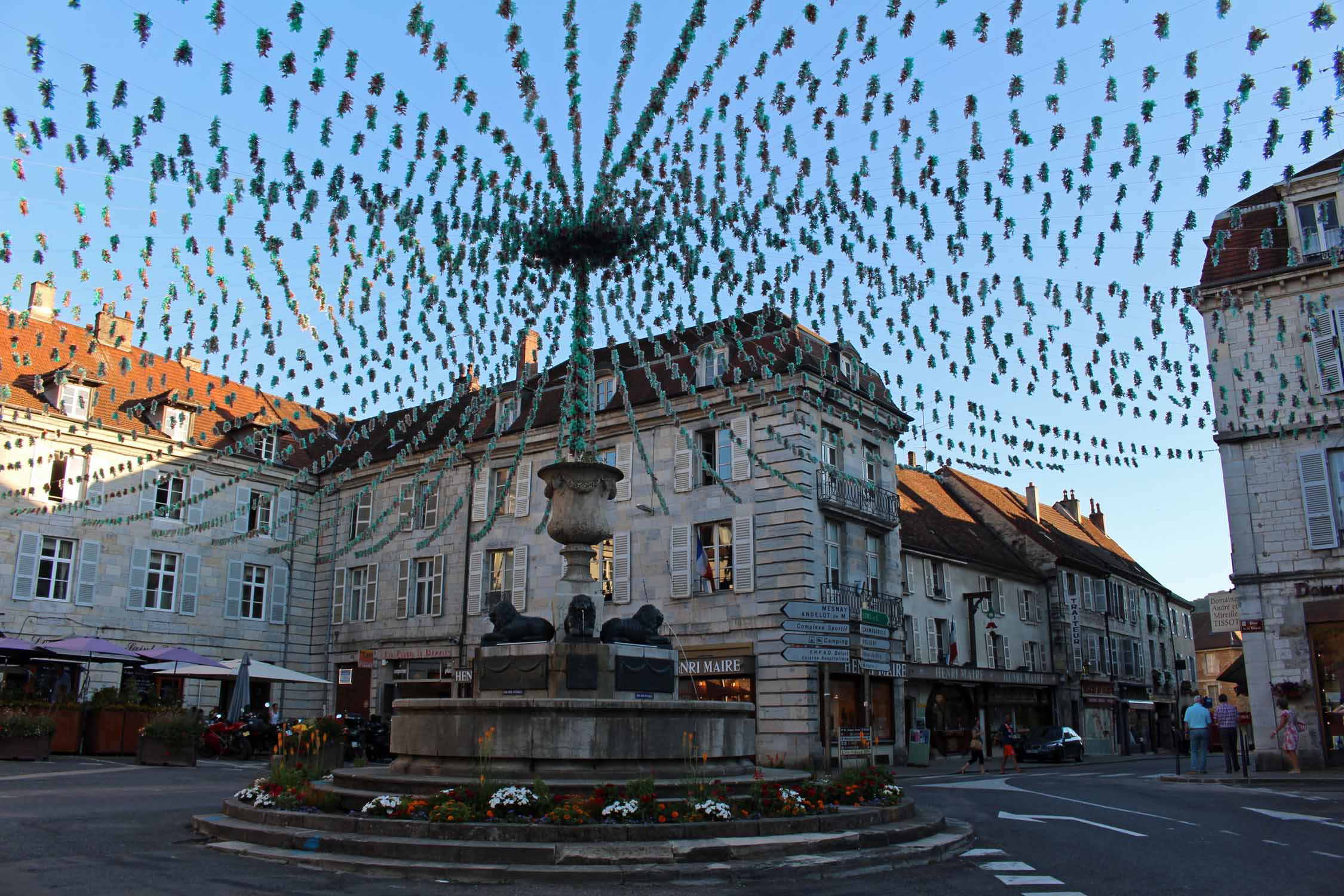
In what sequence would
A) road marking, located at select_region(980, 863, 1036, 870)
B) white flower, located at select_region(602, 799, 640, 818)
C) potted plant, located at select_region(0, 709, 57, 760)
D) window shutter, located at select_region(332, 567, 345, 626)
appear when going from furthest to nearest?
window shutter, located at select_region(332, 567, 345, 626) → potted plant, located at select_region(0, 709, 57, 760) → white flower, located at select_region(602, 799, 640, 818) → road marking, located at select_region(980, 863, 1036, 870)

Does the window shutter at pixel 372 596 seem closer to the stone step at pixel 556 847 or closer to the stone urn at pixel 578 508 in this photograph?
the stone urn at pixel 578 508

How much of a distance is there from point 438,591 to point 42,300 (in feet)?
51.5

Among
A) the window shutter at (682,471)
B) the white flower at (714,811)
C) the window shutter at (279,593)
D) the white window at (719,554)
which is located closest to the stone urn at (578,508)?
the white flower at (714,811)

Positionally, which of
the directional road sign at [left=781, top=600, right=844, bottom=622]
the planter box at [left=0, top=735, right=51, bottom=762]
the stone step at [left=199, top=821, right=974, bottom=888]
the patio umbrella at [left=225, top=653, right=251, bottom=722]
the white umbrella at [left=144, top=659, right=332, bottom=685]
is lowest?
the stone step at [left=199, top=821, right=974, bottom=888]

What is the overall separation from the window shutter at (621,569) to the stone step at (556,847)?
18681mm

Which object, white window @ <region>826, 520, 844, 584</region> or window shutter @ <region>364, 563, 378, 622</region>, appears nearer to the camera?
white window @ <region>826, 520, 844, 584</region>

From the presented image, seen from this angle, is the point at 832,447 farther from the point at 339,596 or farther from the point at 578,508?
the point at 339,596

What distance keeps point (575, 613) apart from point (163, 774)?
10.1m

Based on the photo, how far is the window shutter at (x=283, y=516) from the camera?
3462cm

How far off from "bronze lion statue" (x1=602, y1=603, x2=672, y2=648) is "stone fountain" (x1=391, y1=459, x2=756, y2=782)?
1cm

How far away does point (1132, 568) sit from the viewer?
50781 mm

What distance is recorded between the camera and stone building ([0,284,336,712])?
2764 cm

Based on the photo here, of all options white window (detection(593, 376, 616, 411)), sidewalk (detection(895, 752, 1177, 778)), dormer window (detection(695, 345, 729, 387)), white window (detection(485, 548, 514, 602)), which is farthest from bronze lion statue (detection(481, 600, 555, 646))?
white window (detection(485, 548, 514, 602))

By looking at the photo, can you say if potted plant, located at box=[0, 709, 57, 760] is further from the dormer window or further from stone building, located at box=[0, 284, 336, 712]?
the dormer window
